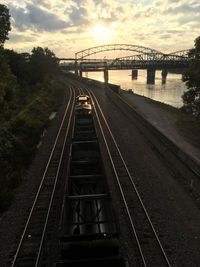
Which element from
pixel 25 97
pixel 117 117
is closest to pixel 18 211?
pixel 117 117

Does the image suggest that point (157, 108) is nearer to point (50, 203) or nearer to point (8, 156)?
point (8, 156)

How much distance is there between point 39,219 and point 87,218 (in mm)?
3024

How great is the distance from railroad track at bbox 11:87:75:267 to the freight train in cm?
178

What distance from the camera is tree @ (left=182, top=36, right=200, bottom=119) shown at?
125 feet

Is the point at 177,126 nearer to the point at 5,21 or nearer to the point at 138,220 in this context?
the point at 138,220

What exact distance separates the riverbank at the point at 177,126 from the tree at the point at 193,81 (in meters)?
2.40

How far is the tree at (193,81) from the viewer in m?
38.2

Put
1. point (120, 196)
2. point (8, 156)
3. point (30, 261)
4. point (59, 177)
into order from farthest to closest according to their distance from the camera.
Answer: point (8, 156)
point (59, 177)
point (120, 196)
point (30, 261)

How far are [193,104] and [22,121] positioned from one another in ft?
64.2

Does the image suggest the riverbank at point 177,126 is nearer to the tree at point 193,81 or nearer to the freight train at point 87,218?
the tree at point 193,81

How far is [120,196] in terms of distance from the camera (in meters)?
20.6

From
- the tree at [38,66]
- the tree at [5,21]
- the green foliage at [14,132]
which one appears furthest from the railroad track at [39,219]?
the tree at [38,66]

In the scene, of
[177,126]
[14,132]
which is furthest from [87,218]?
[177,126]

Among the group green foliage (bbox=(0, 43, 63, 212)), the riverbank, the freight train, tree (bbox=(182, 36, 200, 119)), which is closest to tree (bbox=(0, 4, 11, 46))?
green foliage (bbox=(0, 43, 63, 212))
